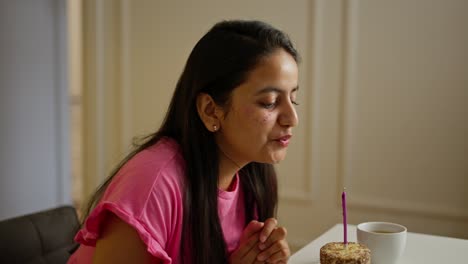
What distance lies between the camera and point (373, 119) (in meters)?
2.30

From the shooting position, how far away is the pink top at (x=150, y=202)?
0.96 m

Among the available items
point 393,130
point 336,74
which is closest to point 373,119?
point 393,130

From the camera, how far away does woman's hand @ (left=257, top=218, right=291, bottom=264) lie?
3.67 ft

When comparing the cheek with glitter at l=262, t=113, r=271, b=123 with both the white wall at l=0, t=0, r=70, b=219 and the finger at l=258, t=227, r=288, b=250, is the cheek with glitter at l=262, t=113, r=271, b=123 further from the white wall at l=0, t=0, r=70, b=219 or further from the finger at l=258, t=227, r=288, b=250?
the white wall at l=0, t=0, r=70, b=219

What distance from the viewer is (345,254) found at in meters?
0.99

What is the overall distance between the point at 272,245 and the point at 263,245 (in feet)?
0.06

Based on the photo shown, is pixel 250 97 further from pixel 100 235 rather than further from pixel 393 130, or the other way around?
pixel 393 130

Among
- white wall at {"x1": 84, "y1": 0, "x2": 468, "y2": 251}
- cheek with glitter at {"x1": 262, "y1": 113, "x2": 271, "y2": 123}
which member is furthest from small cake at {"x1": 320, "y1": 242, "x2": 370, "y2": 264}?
white wall at {"x1": 84, "y1": 0, "x2": 468, "y2": 251}

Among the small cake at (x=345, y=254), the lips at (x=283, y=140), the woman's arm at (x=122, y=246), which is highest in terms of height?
the lips at (x=283, y=140)

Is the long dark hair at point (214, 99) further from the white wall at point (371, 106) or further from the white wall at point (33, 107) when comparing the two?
the white wall at point (33, 107)

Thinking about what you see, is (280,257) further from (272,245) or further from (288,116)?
(288,116)

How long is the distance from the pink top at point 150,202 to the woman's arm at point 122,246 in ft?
0.07

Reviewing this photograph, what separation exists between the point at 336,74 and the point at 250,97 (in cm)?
135

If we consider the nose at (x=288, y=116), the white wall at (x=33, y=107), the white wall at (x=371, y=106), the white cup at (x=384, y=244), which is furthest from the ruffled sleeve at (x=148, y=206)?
the white wall at (x=33, y=107)
